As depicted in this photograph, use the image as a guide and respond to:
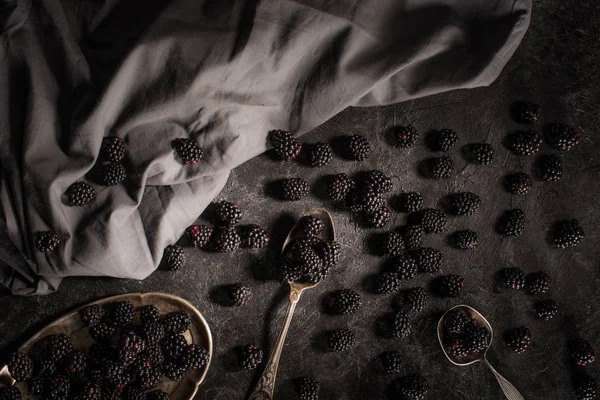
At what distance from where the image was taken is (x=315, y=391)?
171 cm

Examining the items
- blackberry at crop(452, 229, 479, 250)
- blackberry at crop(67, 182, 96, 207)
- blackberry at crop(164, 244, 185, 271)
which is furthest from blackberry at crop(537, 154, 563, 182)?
blackberry at crop(67, 182, 96, 207)

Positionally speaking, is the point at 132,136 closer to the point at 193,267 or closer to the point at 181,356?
the point at 193,267

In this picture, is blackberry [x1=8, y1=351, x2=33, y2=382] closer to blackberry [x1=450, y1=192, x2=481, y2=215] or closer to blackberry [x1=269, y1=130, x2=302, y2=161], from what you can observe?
blackberry [x1=269, y1=130, x2=302, y2=161]

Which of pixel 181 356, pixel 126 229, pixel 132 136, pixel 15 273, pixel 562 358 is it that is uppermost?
pixel 132 136

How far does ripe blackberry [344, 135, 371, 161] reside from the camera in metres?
1.69

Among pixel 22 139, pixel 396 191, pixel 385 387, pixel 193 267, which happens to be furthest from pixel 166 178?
pixel 385 387

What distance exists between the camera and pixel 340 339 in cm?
170

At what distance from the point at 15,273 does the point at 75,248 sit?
0.76 ft

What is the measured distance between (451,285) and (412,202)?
0.29 m

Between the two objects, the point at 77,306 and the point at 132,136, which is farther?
the point at 77,306

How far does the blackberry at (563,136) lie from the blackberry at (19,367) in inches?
68.7

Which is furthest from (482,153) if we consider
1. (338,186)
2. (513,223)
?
(338,186)

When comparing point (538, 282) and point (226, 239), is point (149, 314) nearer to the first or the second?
point (226, 239)

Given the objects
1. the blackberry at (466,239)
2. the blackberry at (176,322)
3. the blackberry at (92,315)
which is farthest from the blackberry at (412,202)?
the blackberry at (92,315)
